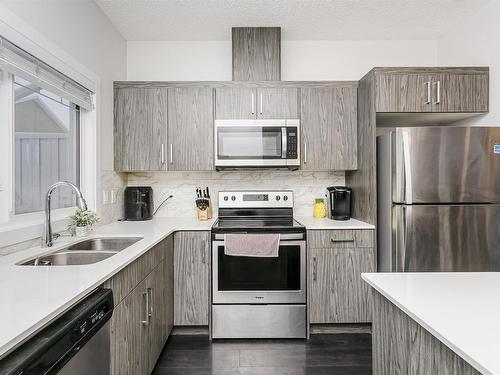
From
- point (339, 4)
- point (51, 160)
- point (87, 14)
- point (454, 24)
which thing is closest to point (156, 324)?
point (51, 160)

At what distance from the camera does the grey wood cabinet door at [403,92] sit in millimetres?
2438

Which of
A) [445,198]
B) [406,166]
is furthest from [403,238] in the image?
[406,166]

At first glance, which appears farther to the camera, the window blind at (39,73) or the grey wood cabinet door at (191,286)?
the grey wood cabinet door at (191,286)

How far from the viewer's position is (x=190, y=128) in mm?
2779

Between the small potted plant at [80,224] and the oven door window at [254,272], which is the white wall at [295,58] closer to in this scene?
the small potted plant at [80,224]

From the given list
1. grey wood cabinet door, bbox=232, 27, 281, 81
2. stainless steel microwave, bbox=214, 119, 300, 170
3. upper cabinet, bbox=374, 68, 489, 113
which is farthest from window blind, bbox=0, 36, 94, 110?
upper cabinet, bbox=374, 68, 489, 113

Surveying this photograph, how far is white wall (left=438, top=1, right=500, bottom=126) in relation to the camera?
240 cm

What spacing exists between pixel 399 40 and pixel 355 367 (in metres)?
2.90

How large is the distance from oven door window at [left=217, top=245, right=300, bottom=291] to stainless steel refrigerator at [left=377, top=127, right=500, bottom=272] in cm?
78

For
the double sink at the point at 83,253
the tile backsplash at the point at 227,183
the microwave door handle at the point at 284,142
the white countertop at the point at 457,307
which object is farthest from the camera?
the tile backsplash at the point at 227,183

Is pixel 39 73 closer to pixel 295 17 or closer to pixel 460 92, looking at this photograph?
pixel 295 17

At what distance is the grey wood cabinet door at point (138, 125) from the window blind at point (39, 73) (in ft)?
1.47

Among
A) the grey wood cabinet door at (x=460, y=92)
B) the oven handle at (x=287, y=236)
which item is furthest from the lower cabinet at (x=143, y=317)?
the grey wood cabinet door at (x=460, y=92)

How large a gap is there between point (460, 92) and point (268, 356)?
244 cm
